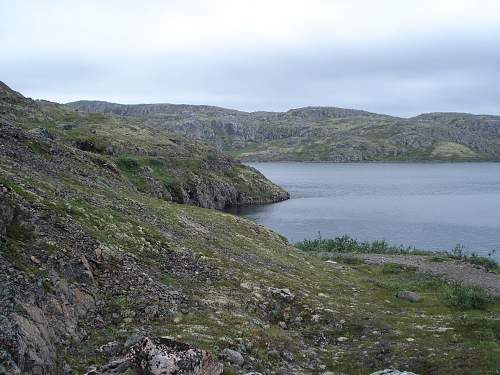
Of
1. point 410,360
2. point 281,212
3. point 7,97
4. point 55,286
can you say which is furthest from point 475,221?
point 7,97

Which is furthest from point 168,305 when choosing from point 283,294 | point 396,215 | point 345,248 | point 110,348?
point 396,215

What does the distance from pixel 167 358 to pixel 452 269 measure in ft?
155

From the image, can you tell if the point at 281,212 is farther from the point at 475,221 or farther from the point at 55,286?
the point at 55,286

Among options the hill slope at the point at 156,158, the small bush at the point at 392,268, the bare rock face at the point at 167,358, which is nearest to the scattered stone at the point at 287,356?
the bare rock face at the point at 167,358

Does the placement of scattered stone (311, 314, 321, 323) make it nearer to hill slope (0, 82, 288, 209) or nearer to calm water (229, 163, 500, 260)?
hill slope (0, 82, 288, 209)

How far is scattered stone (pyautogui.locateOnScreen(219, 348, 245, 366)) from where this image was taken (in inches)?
634

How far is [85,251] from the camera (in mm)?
21344

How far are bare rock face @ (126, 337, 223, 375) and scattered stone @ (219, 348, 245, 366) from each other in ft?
9.19

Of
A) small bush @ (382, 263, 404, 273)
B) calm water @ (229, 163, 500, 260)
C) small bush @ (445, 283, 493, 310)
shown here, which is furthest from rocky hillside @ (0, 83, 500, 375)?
calm water @ (229, 163, 500, 260)

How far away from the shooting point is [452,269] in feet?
171

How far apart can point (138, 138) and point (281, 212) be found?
6057cm

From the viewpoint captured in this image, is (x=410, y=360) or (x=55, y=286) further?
(x=410, y=360)

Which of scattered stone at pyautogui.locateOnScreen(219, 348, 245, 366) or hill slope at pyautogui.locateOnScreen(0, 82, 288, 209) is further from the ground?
hill slope at pyautogui.locateOnScreen(0, 82, 288, 209)

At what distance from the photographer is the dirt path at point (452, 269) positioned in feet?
145
